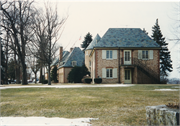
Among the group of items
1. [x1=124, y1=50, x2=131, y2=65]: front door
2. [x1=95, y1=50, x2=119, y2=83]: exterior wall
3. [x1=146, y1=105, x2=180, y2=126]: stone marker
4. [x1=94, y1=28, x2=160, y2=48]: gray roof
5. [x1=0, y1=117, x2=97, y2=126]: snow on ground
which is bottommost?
[x1=0, y1=117, x2=97, y2=126]: snow on ground

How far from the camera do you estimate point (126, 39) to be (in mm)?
33281

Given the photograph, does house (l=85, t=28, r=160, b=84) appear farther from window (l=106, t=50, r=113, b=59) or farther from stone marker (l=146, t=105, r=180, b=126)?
stone marker (l=146, t=105, r=180, b=126)

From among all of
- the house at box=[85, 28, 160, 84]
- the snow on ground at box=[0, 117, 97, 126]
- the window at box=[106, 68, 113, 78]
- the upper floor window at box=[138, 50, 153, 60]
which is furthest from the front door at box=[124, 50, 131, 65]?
the snow on ground at box=[0, 117, 97, 126]

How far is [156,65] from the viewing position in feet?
105

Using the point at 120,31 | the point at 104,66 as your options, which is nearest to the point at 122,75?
the point at 104,66

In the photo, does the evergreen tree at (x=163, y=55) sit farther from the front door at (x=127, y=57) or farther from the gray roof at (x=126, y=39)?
the front door at (x=127, y=57)

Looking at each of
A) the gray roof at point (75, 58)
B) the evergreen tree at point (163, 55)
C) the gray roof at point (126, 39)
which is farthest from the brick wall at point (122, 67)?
the evergreen tree at point (163, 55)

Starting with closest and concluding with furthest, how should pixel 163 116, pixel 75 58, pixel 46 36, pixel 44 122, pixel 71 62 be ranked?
pixel 163 116
pixel 44 122
pixel 46 36
pixel 71 62
pixel 75 58

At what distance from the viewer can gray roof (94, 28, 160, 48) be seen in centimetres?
3222

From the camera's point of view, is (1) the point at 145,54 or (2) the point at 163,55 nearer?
(1) the point at 145,54

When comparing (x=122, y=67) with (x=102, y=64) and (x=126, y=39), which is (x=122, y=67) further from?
(x=126, y=39)

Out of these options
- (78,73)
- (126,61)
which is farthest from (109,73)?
(78,73)

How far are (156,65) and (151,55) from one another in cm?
177

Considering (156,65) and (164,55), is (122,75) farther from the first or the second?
(164,55)
